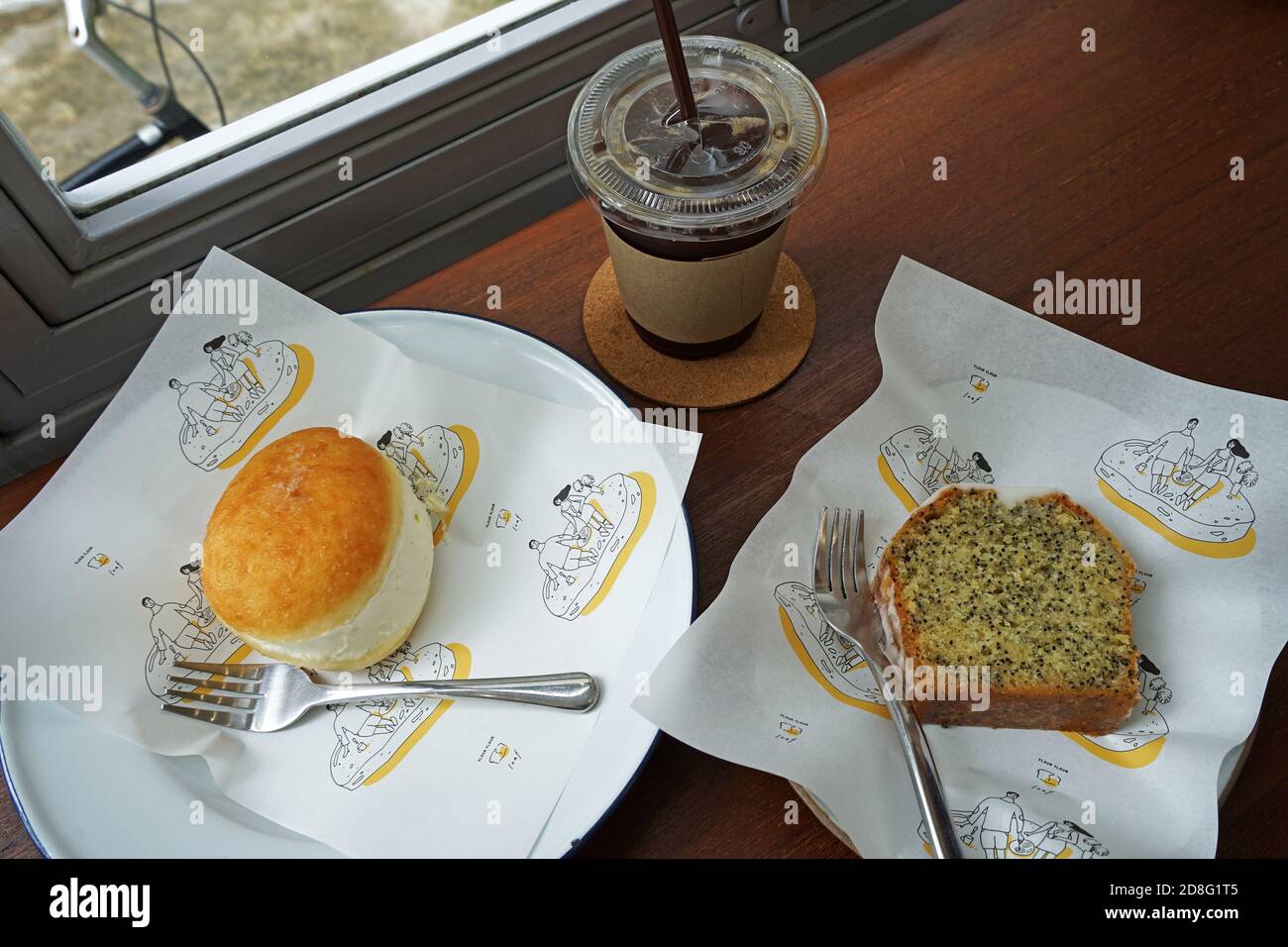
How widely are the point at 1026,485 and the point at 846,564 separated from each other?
22 cm

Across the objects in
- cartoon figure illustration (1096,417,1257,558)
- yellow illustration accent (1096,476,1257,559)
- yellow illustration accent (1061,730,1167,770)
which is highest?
cartoon figure illustration (1096,417,1257,558)

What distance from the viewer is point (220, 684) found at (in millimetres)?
938

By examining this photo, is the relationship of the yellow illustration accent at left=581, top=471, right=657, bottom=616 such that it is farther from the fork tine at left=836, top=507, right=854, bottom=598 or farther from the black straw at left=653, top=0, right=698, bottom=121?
the black straw at left=653, top=0, right=698, bottom=121

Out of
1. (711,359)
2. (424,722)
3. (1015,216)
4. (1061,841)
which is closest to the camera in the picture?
(1061,841)

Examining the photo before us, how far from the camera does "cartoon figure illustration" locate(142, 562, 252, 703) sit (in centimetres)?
94

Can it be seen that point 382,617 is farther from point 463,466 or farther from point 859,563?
point 859,563

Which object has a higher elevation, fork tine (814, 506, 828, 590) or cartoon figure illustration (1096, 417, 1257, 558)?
fork tine (814, 506, 828, 590)

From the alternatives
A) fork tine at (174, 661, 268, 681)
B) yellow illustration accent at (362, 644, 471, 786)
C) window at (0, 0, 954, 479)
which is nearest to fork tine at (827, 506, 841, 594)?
yellow illustration accent at (362, 644, 471, 786)

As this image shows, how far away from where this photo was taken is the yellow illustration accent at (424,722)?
89cm

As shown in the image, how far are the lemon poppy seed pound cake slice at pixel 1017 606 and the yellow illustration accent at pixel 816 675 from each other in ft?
0.13

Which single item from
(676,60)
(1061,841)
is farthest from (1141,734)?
(676,60)

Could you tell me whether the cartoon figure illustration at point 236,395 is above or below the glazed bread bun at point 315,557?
above

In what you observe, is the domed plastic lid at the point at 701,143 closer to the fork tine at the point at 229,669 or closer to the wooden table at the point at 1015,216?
the wooden table at the point at 1015,216

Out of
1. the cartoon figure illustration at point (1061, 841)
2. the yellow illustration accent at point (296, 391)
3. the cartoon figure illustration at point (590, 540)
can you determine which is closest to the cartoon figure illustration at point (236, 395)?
the yellow illustration accent at point (296, 391)
